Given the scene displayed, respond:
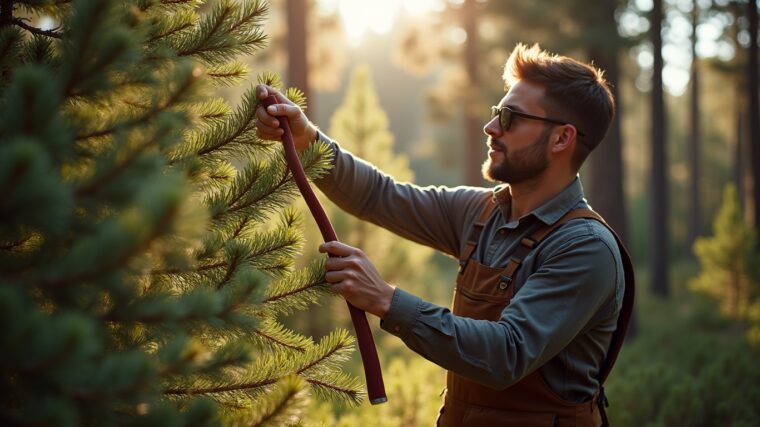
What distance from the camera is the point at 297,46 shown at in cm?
918

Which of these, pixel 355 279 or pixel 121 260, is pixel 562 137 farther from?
pixel 121 260

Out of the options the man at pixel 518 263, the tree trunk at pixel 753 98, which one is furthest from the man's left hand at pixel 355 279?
the tree trunk at pixel 753 98

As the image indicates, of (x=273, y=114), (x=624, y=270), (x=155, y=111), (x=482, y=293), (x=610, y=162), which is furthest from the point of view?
(x=610, y=162)

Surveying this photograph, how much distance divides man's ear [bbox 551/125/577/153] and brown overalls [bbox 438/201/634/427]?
294 millimetres

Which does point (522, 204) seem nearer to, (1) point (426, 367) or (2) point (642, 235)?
(1) point (426, 367)

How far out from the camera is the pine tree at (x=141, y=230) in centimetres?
109

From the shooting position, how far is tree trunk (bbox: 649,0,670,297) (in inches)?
451

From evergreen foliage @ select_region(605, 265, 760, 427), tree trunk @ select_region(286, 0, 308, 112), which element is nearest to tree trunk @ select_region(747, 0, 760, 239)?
evergreen foliage @ select_region(605, 265, 760, 427)

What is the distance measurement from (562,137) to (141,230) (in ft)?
6.41

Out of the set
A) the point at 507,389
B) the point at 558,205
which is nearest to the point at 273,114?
the point at 558,205

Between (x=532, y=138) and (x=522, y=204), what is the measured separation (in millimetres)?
287

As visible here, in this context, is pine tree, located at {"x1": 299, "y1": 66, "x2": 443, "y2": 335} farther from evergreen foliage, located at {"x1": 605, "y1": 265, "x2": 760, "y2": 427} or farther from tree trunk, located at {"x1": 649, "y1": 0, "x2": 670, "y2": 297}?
tree trunk, located at {"x1": 649, "y1": 0, "x2": 670, "y2": 297}

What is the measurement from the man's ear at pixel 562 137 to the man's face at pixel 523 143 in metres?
0.03

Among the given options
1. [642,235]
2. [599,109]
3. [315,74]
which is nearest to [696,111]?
[642,235]
